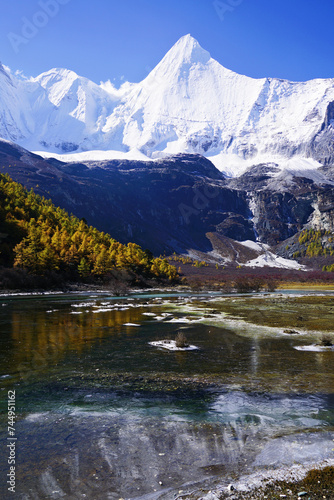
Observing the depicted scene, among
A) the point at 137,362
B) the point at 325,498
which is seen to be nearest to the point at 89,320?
the point at 137,362

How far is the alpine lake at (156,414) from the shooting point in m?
8.63

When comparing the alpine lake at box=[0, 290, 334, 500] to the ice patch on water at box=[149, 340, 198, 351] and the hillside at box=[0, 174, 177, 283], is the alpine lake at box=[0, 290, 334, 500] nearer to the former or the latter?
the ice patch on water at box=[149, 340, 198, 351]

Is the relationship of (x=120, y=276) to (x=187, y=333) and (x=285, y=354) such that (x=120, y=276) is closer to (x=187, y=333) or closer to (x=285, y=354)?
(x=187, y=333)

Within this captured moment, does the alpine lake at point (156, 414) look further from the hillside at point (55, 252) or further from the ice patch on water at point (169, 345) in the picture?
the hillside at point (55, 252)

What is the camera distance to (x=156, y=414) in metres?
12.6

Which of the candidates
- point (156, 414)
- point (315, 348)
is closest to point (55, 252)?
point (315, 348)

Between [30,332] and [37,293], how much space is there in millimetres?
55284

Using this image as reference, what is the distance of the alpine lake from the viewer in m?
8.63

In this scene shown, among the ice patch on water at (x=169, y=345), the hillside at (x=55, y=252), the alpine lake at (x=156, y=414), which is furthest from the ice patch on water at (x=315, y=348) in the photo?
the hillside at (x=55, y=252)

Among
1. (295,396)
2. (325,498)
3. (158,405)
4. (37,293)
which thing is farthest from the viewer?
(37,293)

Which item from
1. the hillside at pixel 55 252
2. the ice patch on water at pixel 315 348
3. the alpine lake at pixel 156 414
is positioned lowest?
the ice patch on water at pixel 315 348

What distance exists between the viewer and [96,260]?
368 ft

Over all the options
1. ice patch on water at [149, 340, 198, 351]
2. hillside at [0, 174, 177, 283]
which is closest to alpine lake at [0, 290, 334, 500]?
ice patch on water at [149, 340, 198, 351]

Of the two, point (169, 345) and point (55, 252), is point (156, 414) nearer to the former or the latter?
point (169, 345)
